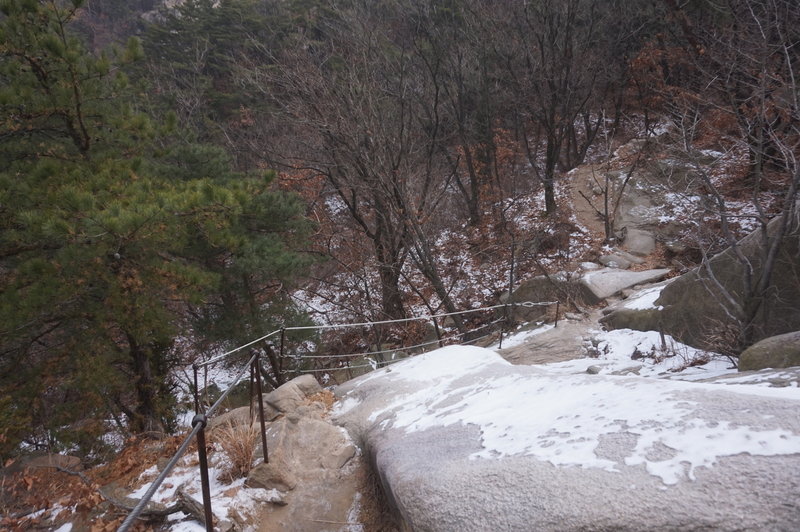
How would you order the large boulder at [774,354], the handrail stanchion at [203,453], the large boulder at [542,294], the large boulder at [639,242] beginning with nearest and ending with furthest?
the handrail stanchion at [203,453]
the large boulder at [774,354]
the large boulder at [542,294]
the large boulder at [639,242]

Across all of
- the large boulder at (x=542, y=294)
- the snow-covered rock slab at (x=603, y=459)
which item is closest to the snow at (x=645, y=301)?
the large boulder at (x=542, y=294)

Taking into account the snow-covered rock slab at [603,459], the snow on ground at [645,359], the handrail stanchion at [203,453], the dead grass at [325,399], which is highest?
the handrail stanchion at [203,453]

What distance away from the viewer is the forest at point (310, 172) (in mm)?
5988

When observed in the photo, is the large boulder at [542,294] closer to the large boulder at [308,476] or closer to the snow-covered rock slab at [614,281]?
the snow-covered rock slab at [614,281]

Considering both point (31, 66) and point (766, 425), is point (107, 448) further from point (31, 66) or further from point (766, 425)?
point (766, 425)

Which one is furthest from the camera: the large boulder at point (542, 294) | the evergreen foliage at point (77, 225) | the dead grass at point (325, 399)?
the large boulder at point (542, 294)

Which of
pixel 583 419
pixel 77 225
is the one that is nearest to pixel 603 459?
pixel 583 419

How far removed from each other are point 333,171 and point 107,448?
26.0 ft

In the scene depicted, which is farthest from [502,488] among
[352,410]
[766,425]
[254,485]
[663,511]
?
[352,410]

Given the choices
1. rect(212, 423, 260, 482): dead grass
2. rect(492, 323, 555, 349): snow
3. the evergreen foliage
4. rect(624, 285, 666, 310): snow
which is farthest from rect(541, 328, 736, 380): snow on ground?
the evergreen foliage

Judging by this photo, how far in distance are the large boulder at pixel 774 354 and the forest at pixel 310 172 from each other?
118 cm

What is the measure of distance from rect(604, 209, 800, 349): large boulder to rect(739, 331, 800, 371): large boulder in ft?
3.32

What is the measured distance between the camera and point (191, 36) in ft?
77.6

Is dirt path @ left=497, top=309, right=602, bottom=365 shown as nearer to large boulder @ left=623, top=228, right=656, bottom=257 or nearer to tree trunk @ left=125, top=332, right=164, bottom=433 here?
large boulder @ left=623, top=228, right=656, bottom=257
